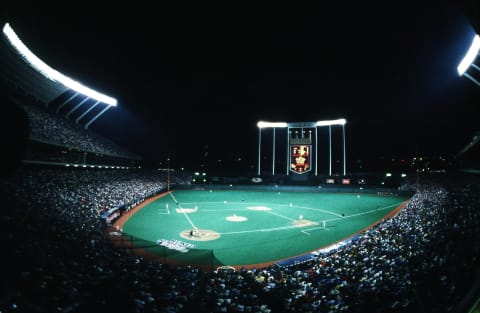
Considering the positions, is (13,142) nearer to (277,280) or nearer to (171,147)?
(277,280)

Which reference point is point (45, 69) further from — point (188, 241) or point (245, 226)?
point (245, 226)

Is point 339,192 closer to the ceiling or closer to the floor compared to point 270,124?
closer to the floor

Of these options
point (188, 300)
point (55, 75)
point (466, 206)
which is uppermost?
point (55, 75)

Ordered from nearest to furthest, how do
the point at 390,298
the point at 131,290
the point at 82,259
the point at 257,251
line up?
the point at 390,298
the point at 131,290
the point at 82,259
the point at 257,251

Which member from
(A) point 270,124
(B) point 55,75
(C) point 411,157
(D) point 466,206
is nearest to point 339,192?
(A) point 270,124

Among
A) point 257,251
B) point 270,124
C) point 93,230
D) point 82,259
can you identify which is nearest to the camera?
point 82,259

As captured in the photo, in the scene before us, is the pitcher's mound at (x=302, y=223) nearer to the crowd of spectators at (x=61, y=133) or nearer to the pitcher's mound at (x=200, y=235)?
the pitcher's mound at (x=200, y=235)

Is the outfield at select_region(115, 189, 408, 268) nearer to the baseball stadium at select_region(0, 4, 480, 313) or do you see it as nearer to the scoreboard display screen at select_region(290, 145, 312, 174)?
the baseball stadium at select_region(0, 4, 480, 313)
